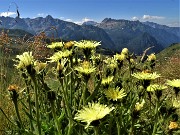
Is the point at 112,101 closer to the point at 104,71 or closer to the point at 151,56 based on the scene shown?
the point at 104,71

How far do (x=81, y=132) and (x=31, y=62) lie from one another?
66 centimetres

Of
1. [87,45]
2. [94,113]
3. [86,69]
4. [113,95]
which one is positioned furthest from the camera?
[87,45]

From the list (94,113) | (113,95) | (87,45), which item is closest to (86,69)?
(113,95)

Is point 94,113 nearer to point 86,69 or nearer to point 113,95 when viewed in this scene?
point 113,95

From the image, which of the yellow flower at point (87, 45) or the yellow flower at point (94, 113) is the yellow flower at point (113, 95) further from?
the yellow flower at point (87, 45)

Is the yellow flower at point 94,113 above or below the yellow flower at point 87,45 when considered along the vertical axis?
below

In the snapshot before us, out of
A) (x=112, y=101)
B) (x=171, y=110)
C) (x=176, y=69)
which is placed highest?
(x=112, y=101)

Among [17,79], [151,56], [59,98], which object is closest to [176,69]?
[17,79]

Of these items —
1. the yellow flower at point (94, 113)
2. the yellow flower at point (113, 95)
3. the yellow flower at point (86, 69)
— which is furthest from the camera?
the yellow flower at point (86, 69)

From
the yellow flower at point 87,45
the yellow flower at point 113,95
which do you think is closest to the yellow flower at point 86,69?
the yellow flower at point 113,95

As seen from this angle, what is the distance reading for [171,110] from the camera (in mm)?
2666

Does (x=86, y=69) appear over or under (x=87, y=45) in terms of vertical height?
under

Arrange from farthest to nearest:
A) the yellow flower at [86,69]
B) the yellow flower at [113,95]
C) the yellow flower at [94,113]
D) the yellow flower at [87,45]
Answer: the yellow flower at [87,45] → the yellow flower at [86,69] → the yellow flower at [113,95] → the yellow flower at [94,113]

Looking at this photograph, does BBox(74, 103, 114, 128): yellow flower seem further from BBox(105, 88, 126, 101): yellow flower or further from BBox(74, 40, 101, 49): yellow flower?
BBox(74, 40, 101, 49): yellow flower
